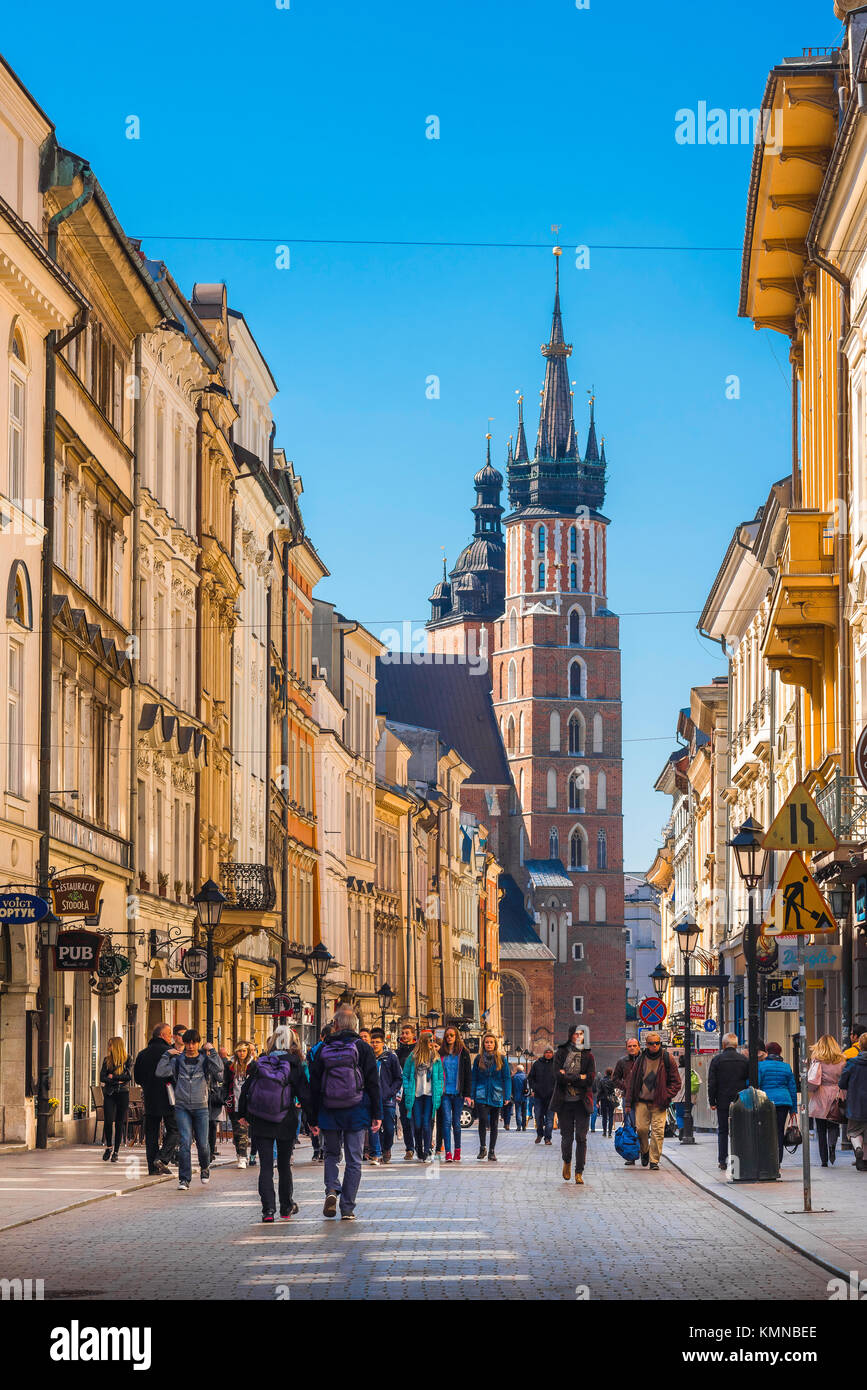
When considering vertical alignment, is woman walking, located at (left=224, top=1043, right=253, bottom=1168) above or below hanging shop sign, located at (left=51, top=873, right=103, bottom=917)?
below

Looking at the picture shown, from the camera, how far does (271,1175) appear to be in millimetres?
17047

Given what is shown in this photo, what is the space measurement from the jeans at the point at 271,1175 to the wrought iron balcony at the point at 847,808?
12837mm

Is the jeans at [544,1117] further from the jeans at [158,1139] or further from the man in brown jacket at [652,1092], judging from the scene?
the jeans at [158,1139]

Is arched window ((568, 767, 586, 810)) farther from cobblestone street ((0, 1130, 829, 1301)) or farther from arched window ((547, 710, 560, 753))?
cobblestone street ((0, 1130, 829, 1301))

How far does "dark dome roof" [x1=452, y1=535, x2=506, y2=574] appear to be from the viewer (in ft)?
621

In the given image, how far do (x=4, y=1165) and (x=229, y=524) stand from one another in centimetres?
2435

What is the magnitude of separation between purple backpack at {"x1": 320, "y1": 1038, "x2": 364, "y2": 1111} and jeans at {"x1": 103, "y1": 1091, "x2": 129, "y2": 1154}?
9.19 m

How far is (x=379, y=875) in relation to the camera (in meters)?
78.7

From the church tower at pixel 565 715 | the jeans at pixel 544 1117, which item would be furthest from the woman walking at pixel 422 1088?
the church tower at pixel 565 715

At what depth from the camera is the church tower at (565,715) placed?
15238 cm

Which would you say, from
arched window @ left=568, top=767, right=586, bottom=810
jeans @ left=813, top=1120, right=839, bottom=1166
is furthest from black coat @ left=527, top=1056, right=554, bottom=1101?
arched window @ left=568, top=767, right=586, bottom=810

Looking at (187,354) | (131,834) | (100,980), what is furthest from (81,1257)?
(187,354)

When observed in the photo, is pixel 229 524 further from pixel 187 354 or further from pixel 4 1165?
pixel 4 1165

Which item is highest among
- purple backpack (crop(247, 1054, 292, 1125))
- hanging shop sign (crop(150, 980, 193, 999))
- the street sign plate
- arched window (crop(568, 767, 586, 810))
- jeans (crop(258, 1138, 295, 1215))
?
arched window (crop(568, 767, 586, 810))
